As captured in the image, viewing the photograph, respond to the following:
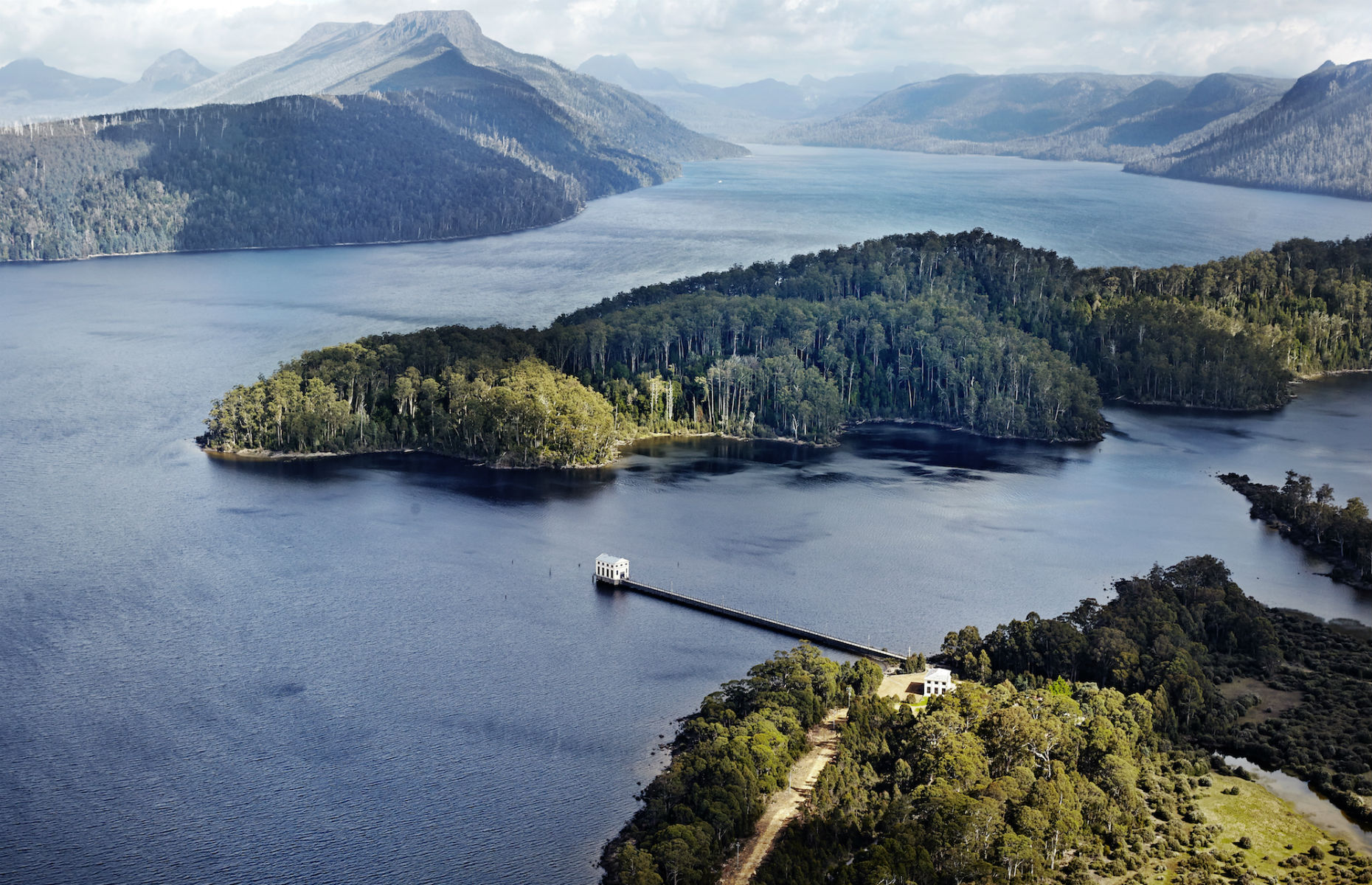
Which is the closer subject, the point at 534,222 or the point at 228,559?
the point at 228,559

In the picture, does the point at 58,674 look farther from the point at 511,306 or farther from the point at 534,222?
the point at 534,222

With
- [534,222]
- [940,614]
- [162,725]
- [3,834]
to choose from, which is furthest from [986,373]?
[534,222]

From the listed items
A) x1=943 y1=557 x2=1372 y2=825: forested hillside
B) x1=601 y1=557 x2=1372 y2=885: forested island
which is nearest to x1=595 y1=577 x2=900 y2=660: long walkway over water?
x1=601 y1=557 x2=1372 y2=885: forested island

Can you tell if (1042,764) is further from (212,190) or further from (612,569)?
(212,190)

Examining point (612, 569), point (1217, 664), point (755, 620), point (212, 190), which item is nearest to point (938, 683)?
point (755, 620)

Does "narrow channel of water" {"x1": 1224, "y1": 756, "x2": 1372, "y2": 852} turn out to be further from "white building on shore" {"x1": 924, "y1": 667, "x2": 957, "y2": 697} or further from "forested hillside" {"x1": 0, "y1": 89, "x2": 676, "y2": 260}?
"forested hillside" {"x1": 0, "y1": 89, "x2": 676, "y2": 260}

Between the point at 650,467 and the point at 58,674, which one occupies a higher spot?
the point at 650,467
